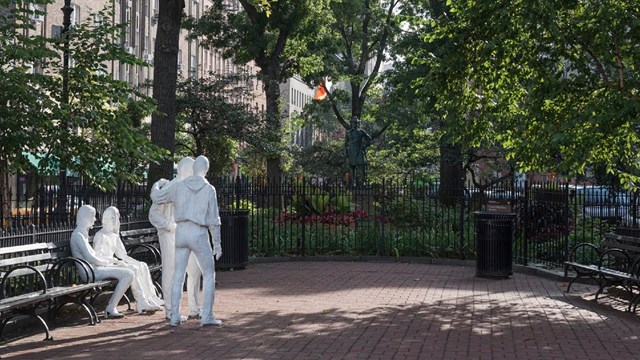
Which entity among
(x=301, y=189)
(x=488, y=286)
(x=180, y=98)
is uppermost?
(x=180, y=98)

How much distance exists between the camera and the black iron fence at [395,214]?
20047mm

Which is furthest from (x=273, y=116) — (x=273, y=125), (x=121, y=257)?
(x=121, y=257)

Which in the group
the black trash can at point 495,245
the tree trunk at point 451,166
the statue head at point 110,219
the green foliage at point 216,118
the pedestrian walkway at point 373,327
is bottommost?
the pedestrian walkway at point 373,327

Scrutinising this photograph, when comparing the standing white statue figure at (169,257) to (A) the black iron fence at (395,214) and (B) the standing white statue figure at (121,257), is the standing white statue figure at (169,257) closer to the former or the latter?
(B) the standing white statue figure at (121,257)

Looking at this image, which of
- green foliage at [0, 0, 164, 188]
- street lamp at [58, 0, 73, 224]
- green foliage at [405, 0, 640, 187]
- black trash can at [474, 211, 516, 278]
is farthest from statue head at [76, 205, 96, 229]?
black trash can at [474, 211, 516, 278]

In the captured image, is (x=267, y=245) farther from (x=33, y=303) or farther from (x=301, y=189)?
(x=33, y=303)

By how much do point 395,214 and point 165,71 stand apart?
6361 mm

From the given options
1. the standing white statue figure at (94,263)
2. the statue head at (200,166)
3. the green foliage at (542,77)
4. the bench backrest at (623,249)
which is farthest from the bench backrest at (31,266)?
the bench backrest at (623,249)

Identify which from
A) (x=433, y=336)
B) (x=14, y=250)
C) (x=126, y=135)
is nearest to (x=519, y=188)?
(x=126, y=135)

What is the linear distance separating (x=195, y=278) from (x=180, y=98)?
20.3 m

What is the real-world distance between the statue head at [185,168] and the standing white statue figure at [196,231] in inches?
4.9

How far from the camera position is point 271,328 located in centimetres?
1120

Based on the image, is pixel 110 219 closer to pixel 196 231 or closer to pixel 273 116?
pixel 196 231

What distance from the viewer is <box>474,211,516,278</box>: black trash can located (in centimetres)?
1794
